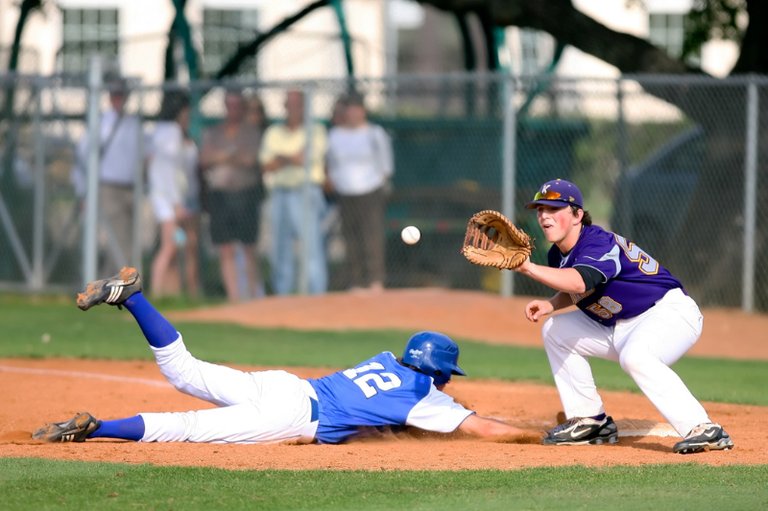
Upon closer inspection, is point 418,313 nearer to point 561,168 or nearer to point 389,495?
point 561,168

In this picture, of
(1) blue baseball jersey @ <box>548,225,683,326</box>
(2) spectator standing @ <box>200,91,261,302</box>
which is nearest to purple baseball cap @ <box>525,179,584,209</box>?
(1) blue baseball jersey @ <box>548,225,683,326</box>

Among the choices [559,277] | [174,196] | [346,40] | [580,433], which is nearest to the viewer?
[559,277]

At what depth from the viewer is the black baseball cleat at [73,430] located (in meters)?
4.96

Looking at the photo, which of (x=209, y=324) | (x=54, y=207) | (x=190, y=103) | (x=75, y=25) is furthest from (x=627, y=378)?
(x=75, y=25)

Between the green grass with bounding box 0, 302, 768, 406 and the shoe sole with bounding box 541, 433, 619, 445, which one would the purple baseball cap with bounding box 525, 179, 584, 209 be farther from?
the green grass with bounding box 0, 302, 768, 406

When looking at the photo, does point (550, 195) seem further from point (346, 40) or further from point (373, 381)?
point (346, 40)

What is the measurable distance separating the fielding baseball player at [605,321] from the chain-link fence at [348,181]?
6380mm

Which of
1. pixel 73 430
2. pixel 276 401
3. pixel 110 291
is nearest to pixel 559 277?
pixel 276 401

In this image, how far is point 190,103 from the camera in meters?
13.7

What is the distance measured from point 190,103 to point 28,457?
30.9 feet

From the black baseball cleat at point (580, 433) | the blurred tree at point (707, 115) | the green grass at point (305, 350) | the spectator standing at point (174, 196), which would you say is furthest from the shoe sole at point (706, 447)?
the spectator standing at point (174, 196)

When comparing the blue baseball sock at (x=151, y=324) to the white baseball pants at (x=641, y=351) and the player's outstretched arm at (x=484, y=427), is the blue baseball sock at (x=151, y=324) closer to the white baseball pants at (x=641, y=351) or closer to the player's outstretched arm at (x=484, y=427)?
the player's outstretched arm at (x=484, y=427)

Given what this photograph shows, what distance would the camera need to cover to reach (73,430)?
5004 millimetres

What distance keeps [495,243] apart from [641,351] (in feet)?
2.99
